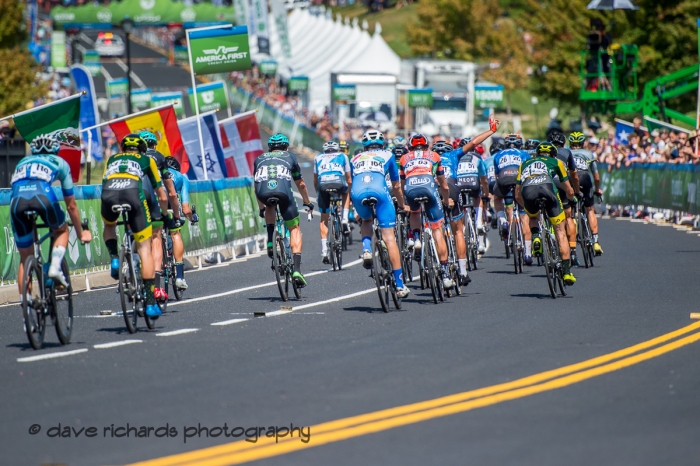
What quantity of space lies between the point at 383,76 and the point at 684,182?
29506mm

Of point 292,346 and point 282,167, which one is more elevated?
point 282,167

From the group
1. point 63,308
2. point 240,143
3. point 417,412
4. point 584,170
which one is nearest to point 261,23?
point 240,143

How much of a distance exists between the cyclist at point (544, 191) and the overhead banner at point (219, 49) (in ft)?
41.9

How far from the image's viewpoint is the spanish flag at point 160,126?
2348 cm

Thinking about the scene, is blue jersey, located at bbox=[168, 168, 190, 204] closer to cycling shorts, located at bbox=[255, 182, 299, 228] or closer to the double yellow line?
cycling shorts, located at bbox=[255, 182, 299, 228]

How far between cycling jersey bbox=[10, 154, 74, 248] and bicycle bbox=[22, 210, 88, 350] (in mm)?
75

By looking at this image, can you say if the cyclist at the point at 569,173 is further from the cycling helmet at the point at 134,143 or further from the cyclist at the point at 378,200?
the cycling helmet at the point at 134,143

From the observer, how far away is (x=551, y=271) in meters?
14.5

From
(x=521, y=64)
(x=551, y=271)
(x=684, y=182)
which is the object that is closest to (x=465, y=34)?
(x=521, y=64)

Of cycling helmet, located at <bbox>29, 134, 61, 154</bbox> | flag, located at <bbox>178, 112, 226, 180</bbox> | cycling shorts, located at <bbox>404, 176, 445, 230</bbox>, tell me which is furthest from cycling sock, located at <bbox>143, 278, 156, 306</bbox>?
flag, located at <bbox>178, 112, 226, 180</bbox>

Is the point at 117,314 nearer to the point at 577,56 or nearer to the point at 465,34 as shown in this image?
the point at 577,56

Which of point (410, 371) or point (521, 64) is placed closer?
point (410, 371)

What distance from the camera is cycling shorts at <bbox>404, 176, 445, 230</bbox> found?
13.9 meters

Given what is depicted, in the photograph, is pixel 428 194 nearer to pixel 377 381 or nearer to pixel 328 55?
pixel 377 381
